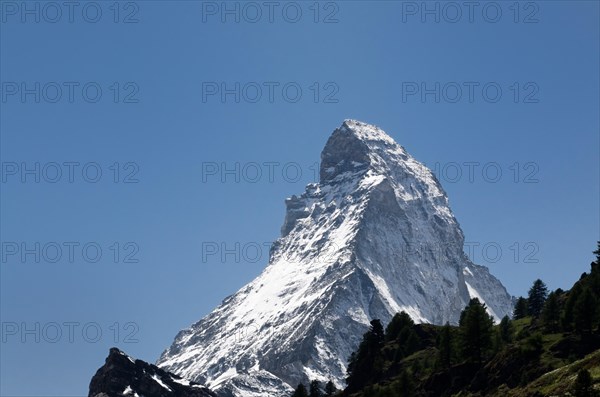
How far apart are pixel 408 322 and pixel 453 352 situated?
45675 millimetres

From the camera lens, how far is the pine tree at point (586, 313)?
13688 cm

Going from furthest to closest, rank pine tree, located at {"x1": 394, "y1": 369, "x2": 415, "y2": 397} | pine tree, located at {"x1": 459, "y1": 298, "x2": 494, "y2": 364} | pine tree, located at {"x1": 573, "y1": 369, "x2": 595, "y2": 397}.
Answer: pine tree, located at {"x1": 459, "y1": 298, "x2": 494, "y2": 364}, pine tree, located at {"x1": 394, "y1": 369, "x2": 415, "y2": 397}, pine tree, located at {"x1": 573, "y1": 369, "x2": 595, "y2": 397}

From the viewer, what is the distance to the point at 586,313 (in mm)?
137000

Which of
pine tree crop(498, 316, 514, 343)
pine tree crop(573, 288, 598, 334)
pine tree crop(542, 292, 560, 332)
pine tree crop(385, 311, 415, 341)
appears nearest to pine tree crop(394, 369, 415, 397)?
pine tree crop(542, 292, 560, 332)

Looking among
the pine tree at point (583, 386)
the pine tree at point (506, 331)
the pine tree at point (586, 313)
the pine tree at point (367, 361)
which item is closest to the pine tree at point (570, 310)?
the pine tree at point (586, 313)

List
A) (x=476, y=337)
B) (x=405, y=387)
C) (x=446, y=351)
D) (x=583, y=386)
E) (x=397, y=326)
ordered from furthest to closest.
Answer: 1. (x=397, y=326)
2. (x=446, y=351)
3. (x=476, y=337)
4. (x=405, y=387)
5. (x=583, y=386)

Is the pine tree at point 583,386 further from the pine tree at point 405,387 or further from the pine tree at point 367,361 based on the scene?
the pine tree at point 367,361

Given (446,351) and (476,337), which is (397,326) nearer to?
(446,351)

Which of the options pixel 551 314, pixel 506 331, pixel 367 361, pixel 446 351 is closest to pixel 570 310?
pixel 551 314

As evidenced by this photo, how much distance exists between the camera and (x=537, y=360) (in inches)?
5217

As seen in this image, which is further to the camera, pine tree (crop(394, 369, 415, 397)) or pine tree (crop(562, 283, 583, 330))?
pine tree (crop(394, 369, 415, 397))

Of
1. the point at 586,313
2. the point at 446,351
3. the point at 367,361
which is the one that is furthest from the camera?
the point at 367,361

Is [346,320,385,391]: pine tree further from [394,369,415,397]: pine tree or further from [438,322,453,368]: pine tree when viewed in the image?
[394,369,415,397]: pine tree

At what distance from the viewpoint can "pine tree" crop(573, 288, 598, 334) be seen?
449 ft
